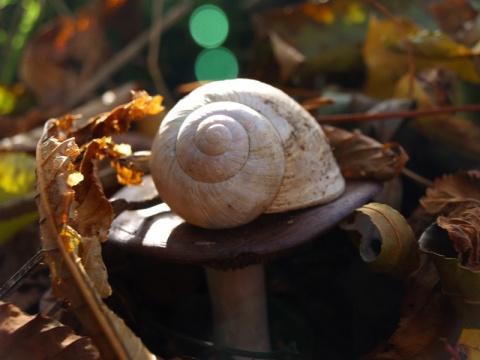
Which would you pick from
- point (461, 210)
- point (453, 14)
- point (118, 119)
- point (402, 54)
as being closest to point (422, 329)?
point (461, 210)

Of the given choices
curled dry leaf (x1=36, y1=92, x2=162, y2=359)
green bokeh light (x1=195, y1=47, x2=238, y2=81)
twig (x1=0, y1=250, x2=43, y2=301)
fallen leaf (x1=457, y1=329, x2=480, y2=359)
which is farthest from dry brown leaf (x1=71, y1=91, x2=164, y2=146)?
green bokeh light (x1=195, y1=47, x2=238, y2=81)

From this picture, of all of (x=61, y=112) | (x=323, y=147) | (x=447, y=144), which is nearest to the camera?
(x=323, y=147)

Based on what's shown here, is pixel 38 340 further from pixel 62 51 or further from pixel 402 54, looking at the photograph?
pixel 62 51

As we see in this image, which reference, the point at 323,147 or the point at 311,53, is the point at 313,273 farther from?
the point at 311,53

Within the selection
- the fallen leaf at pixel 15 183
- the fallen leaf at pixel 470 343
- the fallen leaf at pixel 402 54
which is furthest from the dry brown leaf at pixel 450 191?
the fallen leaf at pixel 15 183

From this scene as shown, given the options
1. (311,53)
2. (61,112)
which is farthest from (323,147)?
(61,112)

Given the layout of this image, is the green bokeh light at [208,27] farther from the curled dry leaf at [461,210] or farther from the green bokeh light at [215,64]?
the curled dry leaf at [461,210]

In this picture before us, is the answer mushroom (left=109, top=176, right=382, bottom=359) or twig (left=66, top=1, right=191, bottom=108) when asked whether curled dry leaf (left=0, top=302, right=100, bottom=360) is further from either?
twig (left=66, top=1, right=191, bottom=108)

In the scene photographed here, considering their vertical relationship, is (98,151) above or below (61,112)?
above
